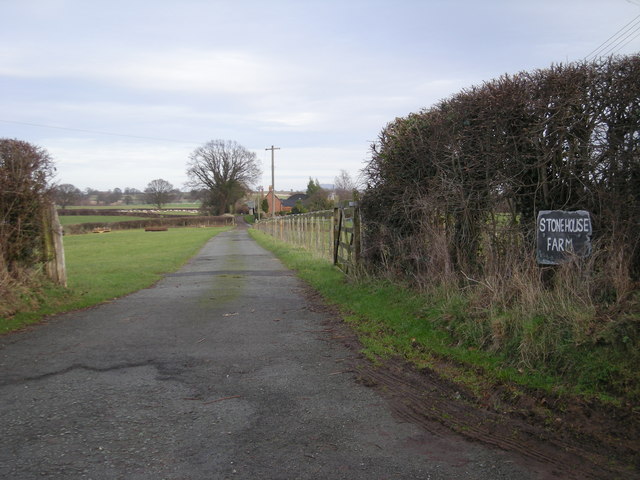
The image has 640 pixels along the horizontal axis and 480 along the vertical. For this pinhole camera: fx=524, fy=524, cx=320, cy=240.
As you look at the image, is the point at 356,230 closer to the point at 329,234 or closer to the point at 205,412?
the point at 329,234

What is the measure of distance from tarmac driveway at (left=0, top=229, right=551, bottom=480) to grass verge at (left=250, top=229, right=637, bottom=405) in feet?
2.48

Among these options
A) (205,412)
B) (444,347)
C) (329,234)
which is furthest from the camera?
(329,234)

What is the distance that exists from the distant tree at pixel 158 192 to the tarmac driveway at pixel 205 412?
12472 centimetres

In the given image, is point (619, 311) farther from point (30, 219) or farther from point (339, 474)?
point (30, 219)

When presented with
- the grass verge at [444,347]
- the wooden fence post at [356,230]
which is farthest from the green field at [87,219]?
the grass verge at [444,347]

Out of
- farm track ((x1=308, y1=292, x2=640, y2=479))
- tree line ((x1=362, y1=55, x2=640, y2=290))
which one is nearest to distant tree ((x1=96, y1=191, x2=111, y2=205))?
tree line ((x1=362, y1=55, x2=640, y2=290))

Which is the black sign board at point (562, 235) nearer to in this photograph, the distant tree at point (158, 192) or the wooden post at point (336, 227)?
the wooden post at point (336, 227)

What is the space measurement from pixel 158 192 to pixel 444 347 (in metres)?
129

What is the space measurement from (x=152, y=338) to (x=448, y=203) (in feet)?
15.8

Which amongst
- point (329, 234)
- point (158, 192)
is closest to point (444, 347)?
point (329, 234)

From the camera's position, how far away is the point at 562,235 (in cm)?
641

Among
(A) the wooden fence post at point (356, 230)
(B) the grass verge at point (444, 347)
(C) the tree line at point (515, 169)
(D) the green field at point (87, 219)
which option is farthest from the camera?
(D) the green field at point (87, 219)

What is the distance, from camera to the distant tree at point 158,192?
127062 millimetres

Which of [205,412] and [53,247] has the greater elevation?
[53,247]
